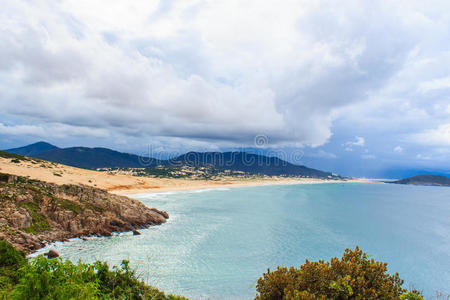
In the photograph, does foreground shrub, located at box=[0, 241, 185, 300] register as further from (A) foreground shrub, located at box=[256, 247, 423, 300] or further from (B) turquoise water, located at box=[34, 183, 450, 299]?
(B) turquoise water, located at box=[34, 183, 450, 299]

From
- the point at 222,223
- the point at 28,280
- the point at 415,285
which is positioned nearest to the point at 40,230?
the point at 28,280

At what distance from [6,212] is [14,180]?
24.2 ft

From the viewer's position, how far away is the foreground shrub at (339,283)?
9555 millimetres

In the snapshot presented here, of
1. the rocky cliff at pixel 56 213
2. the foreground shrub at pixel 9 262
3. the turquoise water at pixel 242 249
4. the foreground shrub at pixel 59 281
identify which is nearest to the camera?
the foreground shrub at pixel 59 281

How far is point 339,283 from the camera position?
9.69 metres

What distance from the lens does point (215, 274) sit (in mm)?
21188

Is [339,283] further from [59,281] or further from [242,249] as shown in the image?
[242,249]

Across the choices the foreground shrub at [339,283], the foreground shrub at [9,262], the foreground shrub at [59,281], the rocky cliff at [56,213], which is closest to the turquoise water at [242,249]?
the rocky cliff at [56,213]

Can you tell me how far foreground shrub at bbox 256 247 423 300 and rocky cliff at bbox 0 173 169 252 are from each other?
2346 centimetres

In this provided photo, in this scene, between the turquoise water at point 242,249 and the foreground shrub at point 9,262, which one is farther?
the turquoise water at point 242,249

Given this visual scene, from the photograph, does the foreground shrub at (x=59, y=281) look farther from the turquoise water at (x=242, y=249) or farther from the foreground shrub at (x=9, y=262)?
the turquoise water at (x=242, y=249)

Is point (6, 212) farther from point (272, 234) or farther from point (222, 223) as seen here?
point (272, 234)

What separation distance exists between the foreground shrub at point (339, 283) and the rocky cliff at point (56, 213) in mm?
23459

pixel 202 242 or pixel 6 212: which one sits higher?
pixel 6 212
